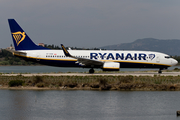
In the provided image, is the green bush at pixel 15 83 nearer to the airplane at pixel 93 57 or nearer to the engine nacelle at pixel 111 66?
the airplane at pixel 93 57

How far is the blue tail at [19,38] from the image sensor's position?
46.0m

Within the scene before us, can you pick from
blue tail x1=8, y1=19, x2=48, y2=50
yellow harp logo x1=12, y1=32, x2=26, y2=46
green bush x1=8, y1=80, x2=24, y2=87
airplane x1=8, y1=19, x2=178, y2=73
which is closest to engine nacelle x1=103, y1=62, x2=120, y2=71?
airplane x1=8, y1=19, x2=178, y2=73

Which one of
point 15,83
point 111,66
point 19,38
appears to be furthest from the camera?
point 19,38

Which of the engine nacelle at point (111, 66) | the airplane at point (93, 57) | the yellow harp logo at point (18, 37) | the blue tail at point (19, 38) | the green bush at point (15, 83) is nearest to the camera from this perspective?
the green bush at point (15, 83)

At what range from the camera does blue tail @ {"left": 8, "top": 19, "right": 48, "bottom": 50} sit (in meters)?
46.0

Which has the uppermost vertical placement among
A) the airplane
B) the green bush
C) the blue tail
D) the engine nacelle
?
the blue tail

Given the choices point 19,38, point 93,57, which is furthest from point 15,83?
point 93,57

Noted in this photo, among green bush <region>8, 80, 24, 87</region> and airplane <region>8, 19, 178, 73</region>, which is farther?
airplane <region>8, 19, 178, 73</region>

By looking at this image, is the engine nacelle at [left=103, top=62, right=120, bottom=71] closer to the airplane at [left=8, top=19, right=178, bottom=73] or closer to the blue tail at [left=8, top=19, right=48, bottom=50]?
the airplane at [left=8, top=19, right=178, bottom=73]

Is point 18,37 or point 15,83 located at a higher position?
point 18,37

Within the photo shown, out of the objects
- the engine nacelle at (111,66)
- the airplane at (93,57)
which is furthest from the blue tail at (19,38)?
the engine nacelle at (111,66)

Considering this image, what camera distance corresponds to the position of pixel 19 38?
152ft

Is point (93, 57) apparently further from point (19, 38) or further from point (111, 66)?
point (19, 38)

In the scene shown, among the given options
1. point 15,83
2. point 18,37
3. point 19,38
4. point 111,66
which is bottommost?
point 15,83
